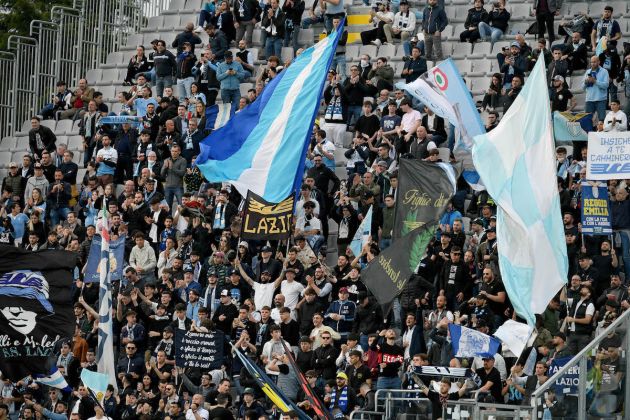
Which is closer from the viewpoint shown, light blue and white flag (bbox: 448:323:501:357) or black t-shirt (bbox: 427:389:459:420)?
black t-shirt (bbox: 427:389:459:420)

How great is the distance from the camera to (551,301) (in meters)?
25.1

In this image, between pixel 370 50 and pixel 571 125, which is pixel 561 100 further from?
pixel 370 50

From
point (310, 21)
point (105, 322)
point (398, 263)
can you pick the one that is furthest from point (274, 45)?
point (398, 263)

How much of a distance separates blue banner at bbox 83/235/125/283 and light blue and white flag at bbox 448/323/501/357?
27.1 feet

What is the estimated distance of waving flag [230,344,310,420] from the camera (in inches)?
996

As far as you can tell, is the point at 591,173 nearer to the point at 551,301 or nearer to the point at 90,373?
the point at 551,301

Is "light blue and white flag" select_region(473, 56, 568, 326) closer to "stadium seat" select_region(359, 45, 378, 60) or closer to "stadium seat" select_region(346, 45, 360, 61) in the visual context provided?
"stadium seat" select_region(359, 45, 378, 60)

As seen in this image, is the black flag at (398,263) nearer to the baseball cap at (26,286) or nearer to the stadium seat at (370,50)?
the baseball cap at (26,286)

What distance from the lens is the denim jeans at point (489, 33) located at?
34.3m

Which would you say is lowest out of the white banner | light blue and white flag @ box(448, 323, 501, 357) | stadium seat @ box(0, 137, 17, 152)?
light blue and white flag @ box(448, 323, 501, 357)

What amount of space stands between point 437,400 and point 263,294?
569cm

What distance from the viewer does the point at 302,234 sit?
97.7 feet

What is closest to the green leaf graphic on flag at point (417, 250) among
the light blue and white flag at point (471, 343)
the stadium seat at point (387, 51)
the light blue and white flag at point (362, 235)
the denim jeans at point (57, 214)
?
the light blue and white flag at point (471, 343)

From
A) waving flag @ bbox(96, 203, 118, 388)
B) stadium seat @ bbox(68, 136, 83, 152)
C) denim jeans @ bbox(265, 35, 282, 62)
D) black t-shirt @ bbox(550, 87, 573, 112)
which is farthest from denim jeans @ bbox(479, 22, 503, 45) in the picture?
stadium seat @ bbox(68, 136, 83, 152)
